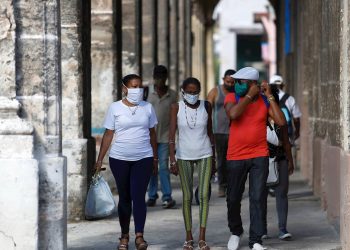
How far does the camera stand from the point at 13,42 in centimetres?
959

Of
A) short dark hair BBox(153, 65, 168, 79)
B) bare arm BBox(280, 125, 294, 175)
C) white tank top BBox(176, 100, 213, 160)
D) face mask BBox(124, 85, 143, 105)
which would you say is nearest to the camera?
face mask BBox(124, 85, 143, 105)

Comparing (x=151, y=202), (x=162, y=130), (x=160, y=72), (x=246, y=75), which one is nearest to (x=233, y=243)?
(x=246, y=75)

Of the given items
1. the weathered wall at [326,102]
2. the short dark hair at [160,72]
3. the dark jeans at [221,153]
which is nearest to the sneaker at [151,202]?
the dark jeans at [221,153]

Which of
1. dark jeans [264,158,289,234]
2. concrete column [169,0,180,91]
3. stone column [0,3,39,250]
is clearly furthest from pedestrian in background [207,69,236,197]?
concrete column [169,0,180,91]

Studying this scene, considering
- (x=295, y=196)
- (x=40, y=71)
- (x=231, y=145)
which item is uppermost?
(x=40, y=71)

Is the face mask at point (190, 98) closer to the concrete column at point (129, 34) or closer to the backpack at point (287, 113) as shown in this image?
the backpack at point (287, 113)

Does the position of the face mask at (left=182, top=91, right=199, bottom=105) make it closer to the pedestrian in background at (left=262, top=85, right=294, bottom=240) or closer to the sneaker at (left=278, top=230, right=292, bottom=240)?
the pedestrian in background at (left=262, top=85, right=294, bottom=240)

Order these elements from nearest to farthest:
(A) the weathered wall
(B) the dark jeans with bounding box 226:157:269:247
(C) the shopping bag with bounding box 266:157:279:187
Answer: (A) the weathered wall, (B) the dark jeans with bounding box 226:157:269:247, (C) the shopping bag with bounding box 266:157:279:187

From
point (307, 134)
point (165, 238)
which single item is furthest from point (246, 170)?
point (307, 134)

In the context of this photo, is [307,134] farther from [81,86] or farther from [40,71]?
[40,71]

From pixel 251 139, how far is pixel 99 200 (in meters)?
2.55

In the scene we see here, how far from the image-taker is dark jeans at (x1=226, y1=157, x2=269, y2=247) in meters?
10.9

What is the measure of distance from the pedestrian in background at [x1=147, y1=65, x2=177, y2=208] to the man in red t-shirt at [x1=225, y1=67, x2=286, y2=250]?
4258mm

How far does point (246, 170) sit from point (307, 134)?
9.86 metres
